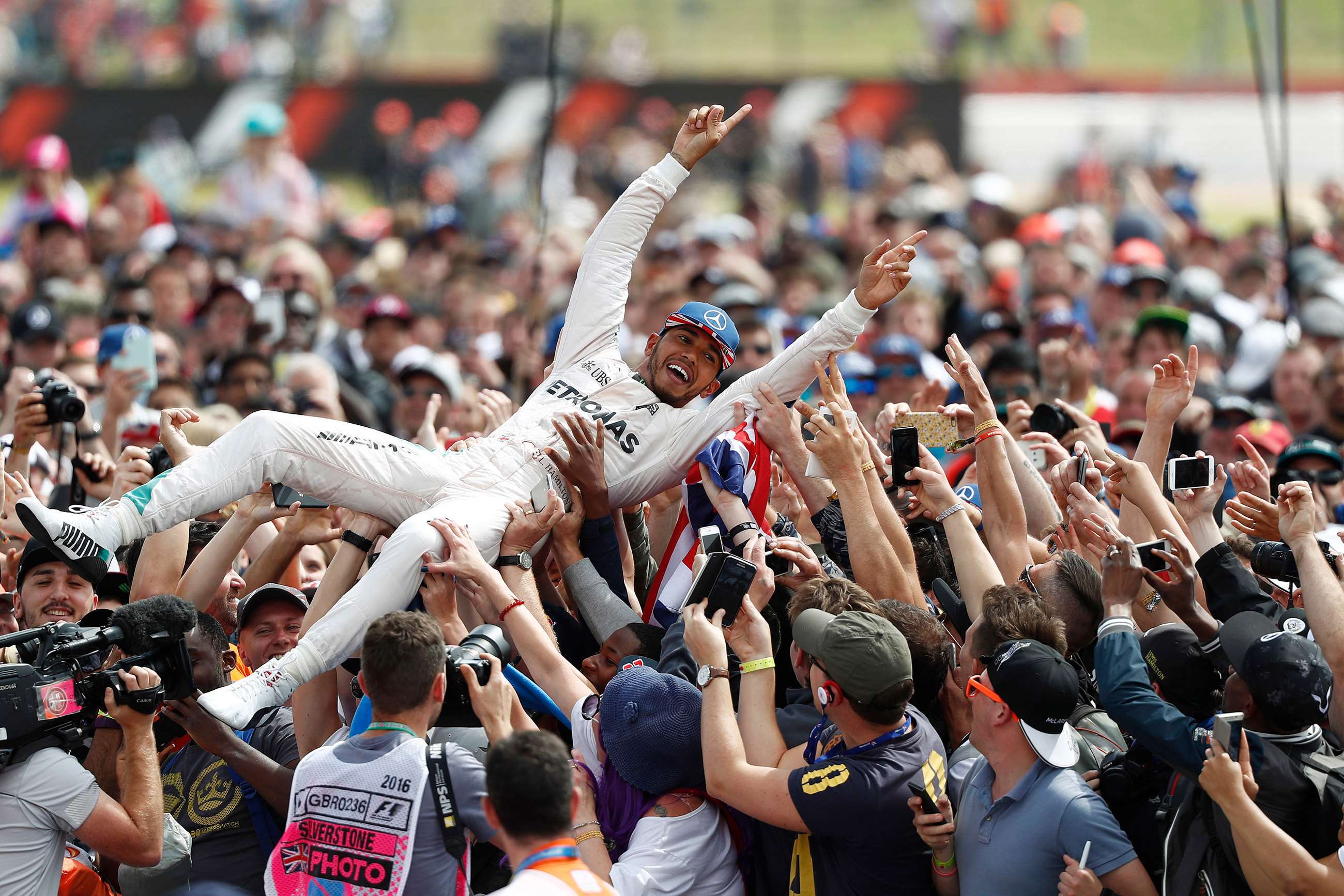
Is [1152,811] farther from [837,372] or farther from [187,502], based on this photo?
[187,502]

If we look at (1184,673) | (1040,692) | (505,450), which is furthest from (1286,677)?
(505,450)

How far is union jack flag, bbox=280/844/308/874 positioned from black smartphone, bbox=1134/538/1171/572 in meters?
2.50

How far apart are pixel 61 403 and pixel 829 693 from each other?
331 cm

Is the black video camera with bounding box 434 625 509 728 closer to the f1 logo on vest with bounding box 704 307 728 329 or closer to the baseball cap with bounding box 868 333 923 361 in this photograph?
the f1 logo on vest with bounding box 704 307 728 329

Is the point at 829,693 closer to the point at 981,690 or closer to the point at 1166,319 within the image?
the point at 981,690

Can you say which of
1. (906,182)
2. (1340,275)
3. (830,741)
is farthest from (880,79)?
(830,741)

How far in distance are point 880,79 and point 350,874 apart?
67.2 ft

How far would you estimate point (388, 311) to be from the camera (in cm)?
1016

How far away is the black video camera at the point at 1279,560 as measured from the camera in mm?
4652

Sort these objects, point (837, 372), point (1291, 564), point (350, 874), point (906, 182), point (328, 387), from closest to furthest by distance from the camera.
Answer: point (350, 874) < point (1291, 564) < point (837, 372) < point (328, 387) < point (906, 182)

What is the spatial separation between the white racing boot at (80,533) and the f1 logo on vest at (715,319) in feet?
7.28

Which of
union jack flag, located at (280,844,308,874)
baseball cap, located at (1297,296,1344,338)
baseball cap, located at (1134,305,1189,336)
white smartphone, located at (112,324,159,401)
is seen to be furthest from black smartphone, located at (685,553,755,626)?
baseball cap, located at (1297,296,1344,338)

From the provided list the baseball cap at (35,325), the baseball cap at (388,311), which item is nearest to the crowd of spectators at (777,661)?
the baseball cap at (35,325)

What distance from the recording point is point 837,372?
→ 5605mm
